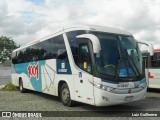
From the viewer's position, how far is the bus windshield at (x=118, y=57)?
367 inches

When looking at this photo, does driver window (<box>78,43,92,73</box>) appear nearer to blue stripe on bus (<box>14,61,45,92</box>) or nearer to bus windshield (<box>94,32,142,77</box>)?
bus windshield (<box>94,32,142,77</box>)

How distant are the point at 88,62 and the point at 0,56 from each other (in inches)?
2996

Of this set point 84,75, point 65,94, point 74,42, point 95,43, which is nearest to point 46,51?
point 65,94

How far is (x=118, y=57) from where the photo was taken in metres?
9.62

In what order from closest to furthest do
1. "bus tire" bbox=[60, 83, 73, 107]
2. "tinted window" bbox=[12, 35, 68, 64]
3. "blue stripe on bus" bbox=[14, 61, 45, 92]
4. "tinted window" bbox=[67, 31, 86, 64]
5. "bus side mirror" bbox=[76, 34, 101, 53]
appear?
"bus side mirror" bbox=[76, 34, 101, 53] < "tinted window" bbox=[67, 31, 86, 64] < "bus tire" bbox=[60, 83, 73, 107] < "tinted window" bbox=[12, 35, 68, 64] < "blue stripe on bus" bbox=[14, 61, 45, 92]

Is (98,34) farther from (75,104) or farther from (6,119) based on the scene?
(6,119)

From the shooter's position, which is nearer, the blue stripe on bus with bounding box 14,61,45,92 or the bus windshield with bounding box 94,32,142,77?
the bus windshield with bounding box 94,32,142,77

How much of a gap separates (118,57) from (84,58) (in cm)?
117

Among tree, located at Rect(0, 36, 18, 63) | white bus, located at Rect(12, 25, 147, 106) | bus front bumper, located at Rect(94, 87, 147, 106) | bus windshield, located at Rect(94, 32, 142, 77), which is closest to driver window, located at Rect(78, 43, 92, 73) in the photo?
white bus, located at Rect(12, 25, 147, 106)

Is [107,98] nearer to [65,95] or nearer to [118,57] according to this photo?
[118,57]

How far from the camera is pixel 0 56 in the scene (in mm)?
82062

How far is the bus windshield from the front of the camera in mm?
9320

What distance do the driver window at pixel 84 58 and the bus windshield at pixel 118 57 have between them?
1.21 feet

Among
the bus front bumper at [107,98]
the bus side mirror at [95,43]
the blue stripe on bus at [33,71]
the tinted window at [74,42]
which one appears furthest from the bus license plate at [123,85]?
the blue stripe on bus at [33,71]
